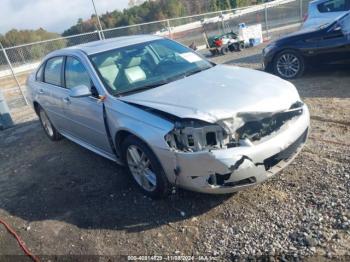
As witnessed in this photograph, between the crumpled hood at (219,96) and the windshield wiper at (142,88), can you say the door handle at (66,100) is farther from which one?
the crumpled hood at (219,96)

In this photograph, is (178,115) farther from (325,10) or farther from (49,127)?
(325,10)

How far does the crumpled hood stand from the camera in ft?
10.6

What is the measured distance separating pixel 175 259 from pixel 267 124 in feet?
5.06

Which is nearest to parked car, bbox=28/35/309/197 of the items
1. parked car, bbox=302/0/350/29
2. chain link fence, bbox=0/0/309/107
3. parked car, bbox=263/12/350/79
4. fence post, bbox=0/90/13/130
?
parked car, bbox=263/12/350/79

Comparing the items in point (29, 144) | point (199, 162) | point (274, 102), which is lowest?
point (29, 144)

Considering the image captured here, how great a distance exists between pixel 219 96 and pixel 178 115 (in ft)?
1.78

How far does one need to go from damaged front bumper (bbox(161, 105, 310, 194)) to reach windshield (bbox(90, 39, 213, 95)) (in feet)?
3.98

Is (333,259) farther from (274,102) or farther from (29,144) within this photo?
(29,144)

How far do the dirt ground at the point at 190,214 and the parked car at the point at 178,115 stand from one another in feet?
1.17

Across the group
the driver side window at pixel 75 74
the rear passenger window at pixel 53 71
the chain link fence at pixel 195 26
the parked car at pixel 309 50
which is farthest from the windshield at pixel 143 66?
the chain link fence at pixel 195 26

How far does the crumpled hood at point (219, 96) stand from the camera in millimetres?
3234

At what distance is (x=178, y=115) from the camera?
3213mm

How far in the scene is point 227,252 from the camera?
2.98 m

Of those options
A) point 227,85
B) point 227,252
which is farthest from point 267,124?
point 227,252
